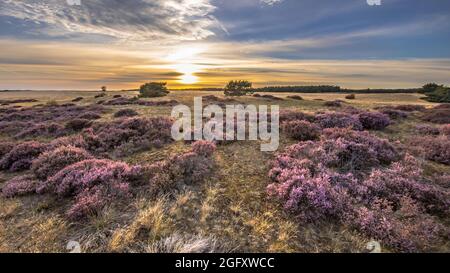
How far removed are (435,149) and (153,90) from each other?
2079 inches

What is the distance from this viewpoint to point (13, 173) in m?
9.17

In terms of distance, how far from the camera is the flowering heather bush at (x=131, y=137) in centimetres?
1098

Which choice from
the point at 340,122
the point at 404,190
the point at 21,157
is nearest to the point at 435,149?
the point at 340,122

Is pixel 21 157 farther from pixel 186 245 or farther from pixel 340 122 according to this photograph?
pixel 340 122

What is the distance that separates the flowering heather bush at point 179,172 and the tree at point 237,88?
45.4 meters

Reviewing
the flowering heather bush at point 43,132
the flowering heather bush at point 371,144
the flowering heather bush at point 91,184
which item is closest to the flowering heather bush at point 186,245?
the flowering heather bush at point 91,184

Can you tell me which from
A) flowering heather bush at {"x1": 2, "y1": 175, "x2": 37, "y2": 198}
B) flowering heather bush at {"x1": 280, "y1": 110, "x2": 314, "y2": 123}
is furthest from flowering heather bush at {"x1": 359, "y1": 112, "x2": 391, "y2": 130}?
flowering heather bush at {"x1": 2, "y1": 175, "x2": 37, "y2": 198}

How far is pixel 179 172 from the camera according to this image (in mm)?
7652

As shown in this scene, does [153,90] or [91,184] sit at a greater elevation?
[153,90]

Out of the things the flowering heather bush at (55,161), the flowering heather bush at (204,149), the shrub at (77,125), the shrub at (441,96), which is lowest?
the flowering heather bush at (55,161)

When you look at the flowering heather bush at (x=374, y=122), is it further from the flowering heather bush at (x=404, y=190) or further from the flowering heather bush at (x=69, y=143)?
the flowering heather bush at (x=69, y=143)

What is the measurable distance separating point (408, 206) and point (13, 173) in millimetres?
12272

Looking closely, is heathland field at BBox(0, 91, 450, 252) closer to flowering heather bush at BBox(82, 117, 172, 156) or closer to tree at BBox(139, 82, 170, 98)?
flowering heather bush at BBox(82, 117, 172, 156)

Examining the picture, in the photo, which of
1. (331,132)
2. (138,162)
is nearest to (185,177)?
(138,162)
